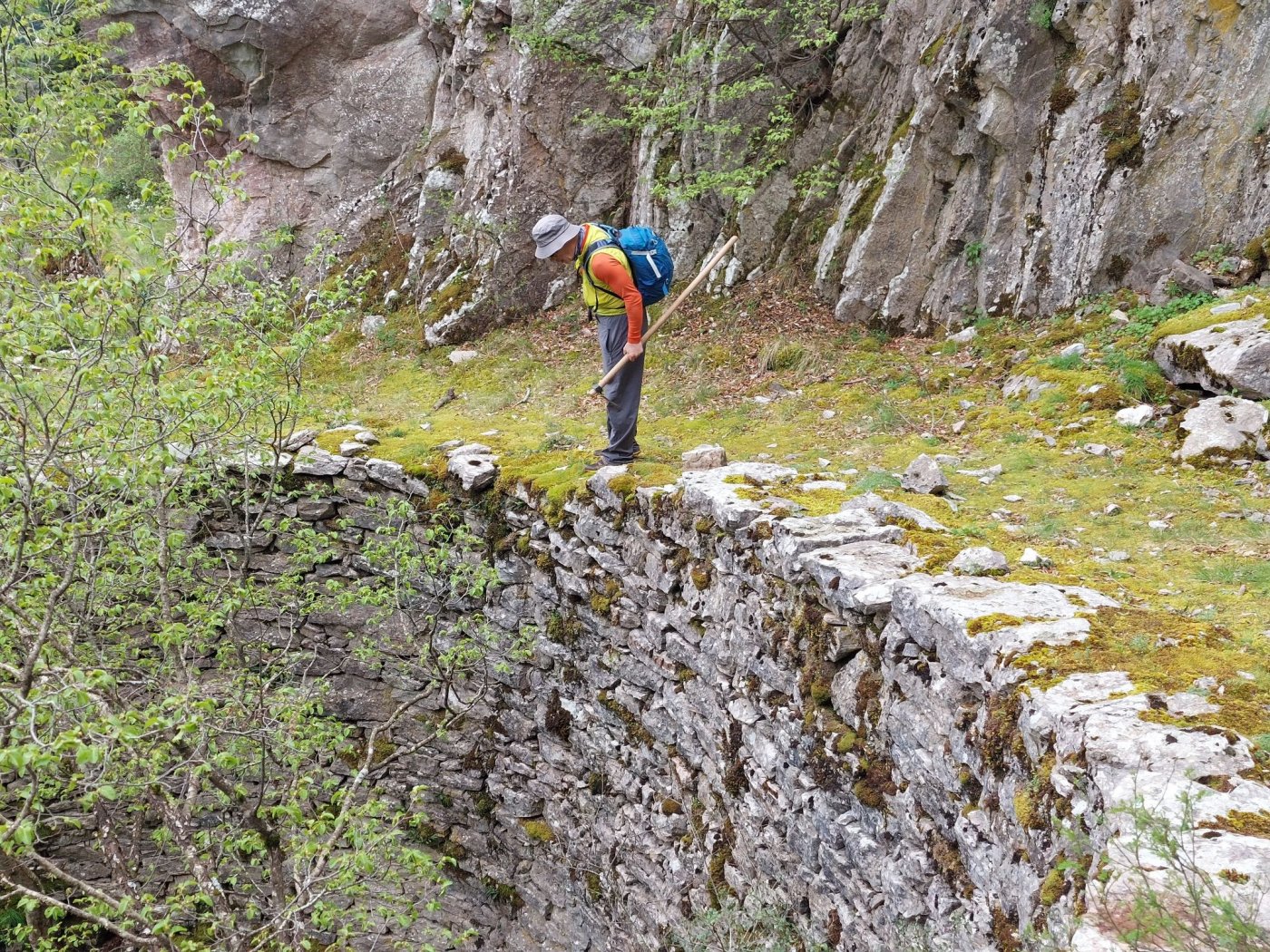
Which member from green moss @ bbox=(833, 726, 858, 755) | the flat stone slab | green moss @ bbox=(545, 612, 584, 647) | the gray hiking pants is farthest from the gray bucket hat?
green moss @ bbox=(833, 726, 858, 755)

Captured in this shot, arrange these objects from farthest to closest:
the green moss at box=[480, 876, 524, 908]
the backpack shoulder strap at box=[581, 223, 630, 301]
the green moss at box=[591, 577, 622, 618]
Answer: the green moss at box=[480, 876, 524, 908]
the green moss at box=[591, 577, 622, 618]
the backpack shoulder strap at box=[581, 223, 630, 301]

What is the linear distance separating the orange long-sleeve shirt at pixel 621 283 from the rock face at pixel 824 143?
468 cm

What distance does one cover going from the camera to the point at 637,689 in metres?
7.44

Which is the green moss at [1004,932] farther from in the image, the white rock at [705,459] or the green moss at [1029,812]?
the white rock at [705,459]

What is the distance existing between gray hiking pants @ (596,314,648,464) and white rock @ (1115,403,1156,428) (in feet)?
14.1

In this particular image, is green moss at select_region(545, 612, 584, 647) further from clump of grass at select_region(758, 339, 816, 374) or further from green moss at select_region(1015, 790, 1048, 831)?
green moss at select_region(1015, 790, 1048, 831)

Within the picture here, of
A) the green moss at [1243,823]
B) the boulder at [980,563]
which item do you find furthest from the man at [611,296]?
the green moss at [1243,823]

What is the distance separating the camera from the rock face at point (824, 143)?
8.18 meters

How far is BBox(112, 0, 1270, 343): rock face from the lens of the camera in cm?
818

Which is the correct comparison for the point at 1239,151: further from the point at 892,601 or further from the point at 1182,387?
the point at 892,601

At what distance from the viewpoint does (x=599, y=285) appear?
7086 millimetres

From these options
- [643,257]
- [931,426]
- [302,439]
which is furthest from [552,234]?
[302,439]

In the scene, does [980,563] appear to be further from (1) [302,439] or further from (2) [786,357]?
(1) [302,439]

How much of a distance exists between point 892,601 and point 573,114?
40.7ft
